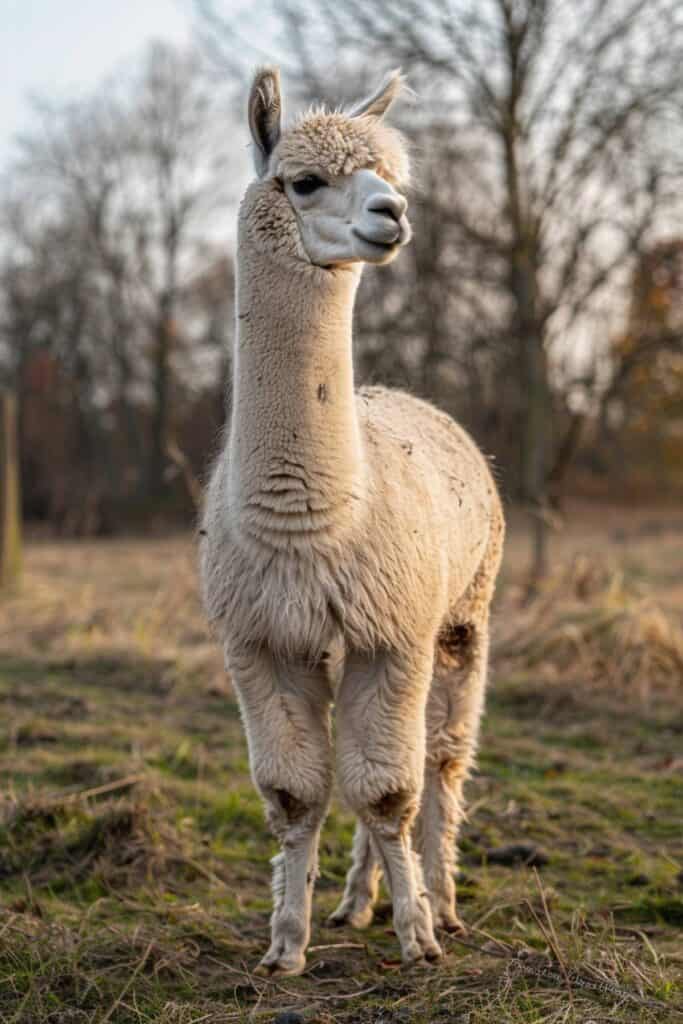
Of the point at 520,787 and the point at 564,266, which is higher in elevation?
the point at 564,266

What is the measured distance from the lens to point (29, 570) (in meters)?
16.1

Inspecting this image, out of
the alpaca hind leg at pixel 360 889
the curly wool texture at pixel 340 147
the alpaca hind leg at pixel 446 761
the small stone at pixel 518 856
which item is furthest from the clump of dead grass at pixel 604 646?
→ the curly wool texture at pixel 340 147

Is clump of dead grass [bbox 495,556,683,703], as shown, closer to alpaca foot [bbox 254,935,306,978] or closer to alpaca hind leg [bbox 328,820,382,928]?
alpaca hind leg [bbox 328,820,382,928]

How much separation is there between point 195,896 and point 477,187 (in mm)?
8730

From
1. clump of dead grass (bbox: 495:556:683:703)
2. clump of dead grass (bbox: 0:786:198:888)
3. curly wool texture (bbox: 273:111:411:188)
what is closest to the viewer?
curly wool texture (bbox: 273:111:411:188)

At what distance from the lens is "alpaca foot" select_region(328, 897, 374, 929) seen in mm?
4430

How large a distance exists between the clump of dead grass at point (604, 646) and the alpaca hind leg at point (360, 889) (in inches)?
147

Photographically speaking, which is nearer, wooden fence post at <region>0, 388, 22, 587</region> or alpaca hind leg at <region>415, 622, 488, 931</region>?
alpaca hind leg at <region>415, 622, 488, 931</region>

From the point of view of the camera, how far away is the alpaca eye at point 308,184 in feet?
11.3

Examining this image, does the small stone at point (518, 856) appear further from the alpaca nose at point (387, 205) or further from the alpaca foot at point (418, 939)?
the alpaca nose at point (387, 205)

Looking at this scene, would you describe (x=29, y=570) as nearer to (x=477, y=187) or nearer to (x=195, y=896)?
(x=477, y=187)

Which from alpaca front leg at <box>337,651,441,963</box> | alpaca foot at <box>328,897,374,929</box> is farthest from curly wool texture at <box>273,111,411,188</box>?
alpaca foot at <box>328,897,374,929</box>

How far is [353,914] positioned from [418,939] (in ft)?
1.81

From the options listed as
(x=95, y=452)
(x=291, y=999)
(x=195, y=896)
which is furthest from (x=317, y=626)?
(x=95, y=452)
